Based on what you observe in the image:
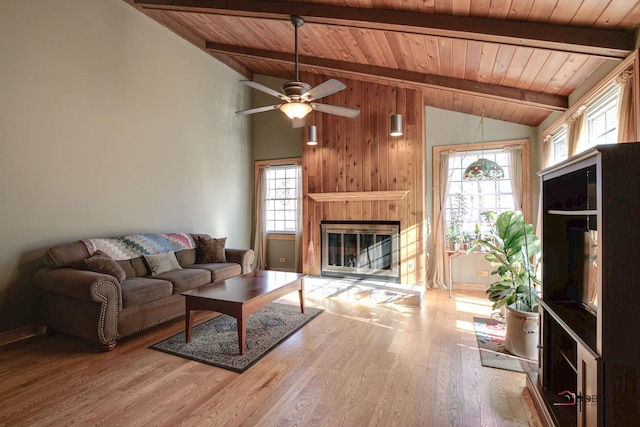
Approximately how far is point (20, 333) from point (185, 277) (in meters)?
1.60

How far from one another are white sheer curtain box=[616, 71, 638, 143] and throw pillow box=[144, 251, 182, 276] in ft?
15.6

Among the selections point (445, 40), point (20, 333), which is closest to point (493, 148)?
point (445, 40)

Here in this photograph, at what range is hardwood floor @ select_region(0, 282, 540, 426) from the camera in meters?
1.99

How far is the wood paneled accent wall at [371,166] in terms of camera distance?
4.79 meters

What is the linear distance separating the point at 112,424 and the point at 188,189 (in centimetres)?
391

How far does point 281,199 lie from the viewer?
662 centimetres

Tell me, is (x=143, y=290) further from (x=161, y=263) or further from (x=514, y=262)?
(x=514, y=262)

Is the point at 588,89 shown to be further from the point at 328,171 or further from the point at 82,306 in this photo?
the point at 82,306

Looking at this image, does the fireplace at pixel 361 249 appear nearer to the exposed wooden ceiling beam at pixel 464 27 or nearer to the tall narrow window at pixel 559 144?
the tall narrow window at pixel 559 144

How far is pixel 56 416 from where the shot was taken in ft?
6.56

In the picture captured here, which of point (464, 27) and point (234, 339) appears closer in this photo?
point (464, 27)

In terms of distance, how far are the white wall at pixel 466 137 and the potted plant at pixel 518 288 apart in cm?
214

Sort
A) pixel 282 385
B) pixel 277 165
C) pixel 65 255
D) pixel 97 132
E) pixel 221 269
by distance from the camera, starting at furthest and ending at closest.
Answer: pixel 277 165 → pixel 221 269 → pixel 97 132 → pixel 65 255 → pixel 282 385

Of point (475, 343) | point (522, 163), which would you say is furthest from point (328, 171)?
point (475, 343)
